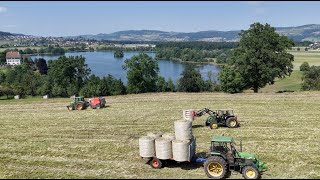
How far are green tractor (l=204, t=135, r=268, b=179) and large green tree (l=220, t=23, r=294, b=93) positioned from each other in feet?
96.3

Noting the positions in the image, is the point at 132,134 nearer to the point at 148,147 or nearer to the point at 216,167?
the point at 148,147

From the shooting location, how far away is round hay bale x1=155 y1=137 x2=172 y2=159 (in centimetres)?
1585

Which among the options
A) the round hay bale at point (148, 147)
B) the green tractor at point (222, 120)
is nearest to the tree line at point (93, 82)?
the green tractor at point (222, 120)

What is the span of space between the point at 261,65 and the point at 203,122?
67.5 feet

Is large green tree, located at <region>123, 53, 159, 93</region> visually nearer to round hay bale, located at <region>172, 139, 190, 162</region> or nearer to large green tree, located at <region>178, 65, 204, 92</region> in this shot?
large green tree, located at <region>178, 65, 204, 92</region>

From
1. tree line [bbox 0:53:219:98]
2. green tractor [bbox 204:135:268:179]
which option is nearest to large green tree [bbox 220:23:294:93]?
tree line [bbox 0:53:219:98]

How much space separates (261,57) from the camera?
43969 millimetres

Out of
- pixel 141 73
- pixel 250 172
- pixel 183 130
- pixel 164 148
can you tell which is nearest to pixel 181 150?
pixel 164 148

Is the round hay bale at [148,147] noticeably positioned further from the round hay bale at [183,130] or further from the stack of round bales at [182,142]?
the round hay bale at [183,130]

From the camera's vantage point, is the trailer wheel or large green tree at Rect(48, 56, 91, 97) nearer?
the trailer wheel

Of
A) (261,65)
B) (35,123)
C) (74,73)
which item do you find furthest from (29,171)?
(74,73)

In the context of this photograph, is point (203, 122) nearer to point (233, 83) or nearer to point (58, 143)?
point (58, 143)

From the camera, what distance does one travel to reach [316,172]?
15.2 metres

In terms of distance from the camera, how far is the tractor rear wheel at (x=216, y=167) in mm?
14664
